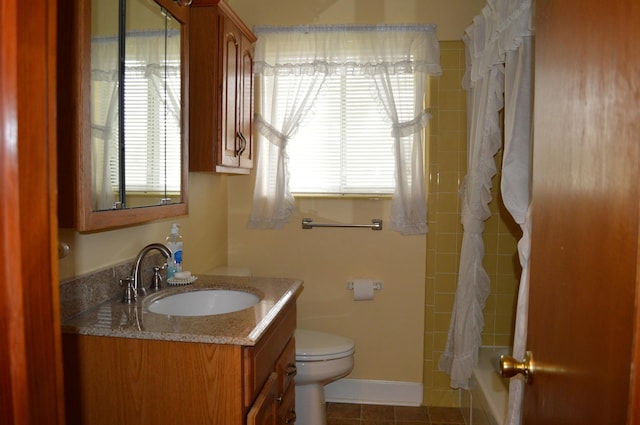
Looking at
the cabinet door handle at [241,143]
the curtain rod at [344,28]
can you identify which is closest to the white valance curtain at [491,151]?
the curtain rod at [344,28]

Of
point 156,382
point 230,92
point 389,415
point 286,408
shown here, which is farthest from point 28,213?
point 389,415

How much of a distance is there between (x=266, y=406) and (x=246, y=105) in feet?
5.11

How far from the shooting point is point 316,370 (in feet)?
7.52

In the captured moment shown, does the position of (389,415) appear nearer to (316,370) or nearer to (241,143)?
(316,370)

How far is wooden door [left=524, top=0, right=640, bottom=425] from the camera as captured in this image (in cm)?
59

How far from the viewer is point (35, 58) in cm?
48

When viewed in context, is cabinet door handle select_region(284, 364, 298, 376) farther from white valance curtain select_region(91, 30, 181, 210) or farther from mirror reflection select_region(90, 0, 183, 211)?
white valance curtain select_region(91, 30, 181, 210)

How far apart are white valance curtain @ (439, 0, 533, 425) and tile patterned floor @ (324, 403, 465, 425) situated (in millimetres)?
280

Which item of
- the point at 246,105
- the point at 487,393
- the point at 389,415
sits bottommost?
the point at 389,415

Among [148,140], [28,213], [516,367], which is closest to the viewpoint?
[28,213]

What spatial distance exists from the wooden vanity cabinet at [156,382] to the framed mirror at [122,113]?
357mm

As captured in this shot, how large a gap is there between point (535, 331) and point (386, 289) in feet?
6.01

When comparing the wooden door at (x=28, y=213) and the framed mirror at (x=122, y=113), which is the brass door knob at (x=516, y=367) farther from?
the framed mirror at (x=122, y=113)

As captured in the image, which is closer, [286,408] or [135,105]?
[135,105]
